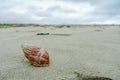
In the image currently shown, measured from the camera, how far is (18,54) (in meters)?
2.56

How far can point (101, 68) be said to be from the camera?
2.07 meters

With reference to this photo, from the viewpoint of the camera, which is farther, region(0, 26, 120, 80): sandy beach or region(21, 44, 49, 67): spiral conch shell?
region(21, 44, 49, 67): spiral conch shell

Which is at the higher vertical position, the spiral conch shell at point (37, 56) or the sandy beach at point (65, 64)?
the spiral conch shell at point (37, 56)

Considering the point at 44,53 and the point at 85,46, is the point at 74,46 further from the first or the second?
the point at 44,53

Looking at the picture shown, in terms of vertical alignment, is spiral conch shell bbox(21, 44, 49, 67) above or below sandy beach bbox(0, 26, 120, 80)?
above

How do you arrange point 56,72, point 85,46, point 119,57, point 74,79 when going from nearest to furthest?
point 74,79 < point 56,72 < point 119,57 < point 85,46

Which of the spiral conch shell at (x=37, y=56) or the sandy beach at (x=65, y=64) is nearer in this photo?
the sandy beach at (x=65, y=64)

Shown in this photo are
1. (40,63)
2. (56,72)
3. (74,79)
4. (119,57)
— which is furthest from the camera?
(119,57)

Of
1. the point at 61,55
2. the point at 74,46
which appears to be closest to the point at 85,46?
the point at 74,46

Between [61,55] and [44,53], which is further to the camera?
[61,55]

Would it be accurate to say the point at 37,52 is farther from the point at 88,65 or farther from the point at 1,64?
the point at 88,65

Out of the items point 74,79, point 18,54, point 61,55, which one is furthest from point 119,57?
point 18,54

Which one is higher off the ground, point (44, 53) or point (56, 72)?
point (44, 53)

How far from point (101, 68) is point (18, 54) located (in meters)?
1.05
